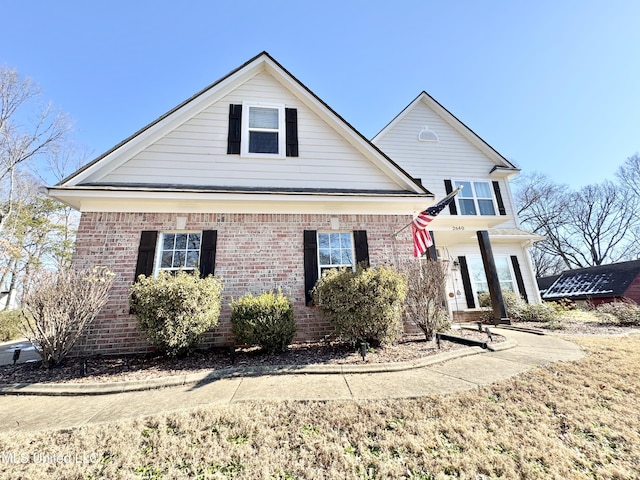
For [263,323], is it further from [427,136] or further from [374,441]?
[427,136]

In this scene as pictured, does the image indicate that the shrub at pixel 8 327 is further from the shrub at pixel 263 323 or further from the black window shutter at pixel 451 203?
the black window shutter at pixel 451 203

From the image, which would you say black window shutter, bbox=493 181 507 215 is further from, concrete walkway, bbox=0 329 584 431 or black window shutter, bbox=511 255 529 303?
concrete walkway, bbox=0 329 584 431

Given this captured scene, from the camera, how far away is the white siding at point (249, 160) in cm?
668

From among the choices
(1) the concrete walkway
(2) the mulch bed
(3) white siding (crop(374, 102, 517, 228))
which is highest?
(3) white siding (crop(374, 102, 517, 228))

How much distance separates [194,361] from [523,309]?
11.2 meters

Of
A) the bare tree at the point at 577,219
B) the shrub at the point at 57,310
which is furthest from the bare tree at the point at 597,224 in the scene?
the shrub at the point at 57,310

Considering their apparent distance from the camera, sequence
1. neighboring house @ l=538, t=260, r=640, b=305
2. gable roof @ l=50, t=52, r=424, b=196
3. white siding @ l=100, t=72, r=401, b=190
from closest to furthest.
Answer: gable roof @ l=50, t=52, r=424, b=196, white siding @ l=100, t=72, r=401, b=190, neighboring house @ l=538, t=260, r=640, b=305

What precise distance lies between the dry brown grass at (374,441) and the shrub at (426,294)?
106 inches

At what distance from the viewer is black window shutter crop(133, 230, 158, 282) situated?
586cm

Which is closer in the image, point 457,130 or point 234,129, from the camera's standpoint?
point 234,129

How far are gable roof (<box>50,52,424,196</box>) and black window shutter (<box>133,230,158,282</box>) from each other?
113cm

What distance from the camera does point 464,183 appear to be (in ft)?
38.8

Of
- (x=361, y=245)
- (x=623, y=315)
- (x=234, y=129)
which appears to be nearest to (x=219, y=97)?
(x=234, y=129)

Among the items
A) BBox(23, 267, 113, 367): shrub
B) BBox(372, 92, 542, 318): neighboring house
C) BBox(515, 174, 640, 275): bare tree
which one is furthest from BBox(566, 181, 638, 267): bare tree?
BBox(23, 267, 113, 367): shrub
